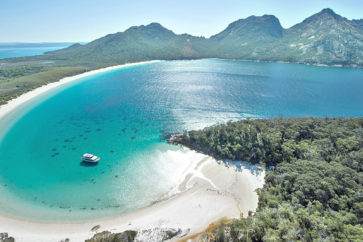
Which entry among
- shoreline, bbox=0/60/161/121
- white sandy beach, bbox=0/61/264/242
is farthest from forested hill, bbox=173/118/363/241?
shoreline, bbox=0/60/161/121

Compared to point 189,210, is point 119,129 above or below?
above

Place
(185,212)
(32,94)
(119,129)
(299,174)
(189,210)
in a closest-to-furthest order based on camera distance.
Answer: (185,212), (189,210), (299,174), (119,129), (32,94)

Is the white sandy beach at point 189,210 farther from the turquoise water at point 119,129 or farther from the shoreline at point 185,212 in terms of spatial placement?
the turquoise water at point 119,129

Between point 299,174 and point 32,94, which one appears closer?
point 299,174

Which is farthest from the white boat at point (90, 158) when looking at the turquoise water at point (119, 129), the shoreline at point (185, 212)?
the shoreline at point (185, 212)

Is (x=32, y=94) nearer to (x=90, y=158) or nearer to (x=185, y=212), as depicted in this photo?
(x=90, y=158)

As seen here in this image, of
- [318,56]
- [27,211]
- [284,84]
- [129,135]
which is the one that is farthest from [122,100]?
[318,56]

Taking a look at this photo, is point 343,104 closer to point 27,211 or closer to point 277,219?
point 277,219

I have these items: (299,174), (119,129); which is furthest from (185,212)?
(119,129)
